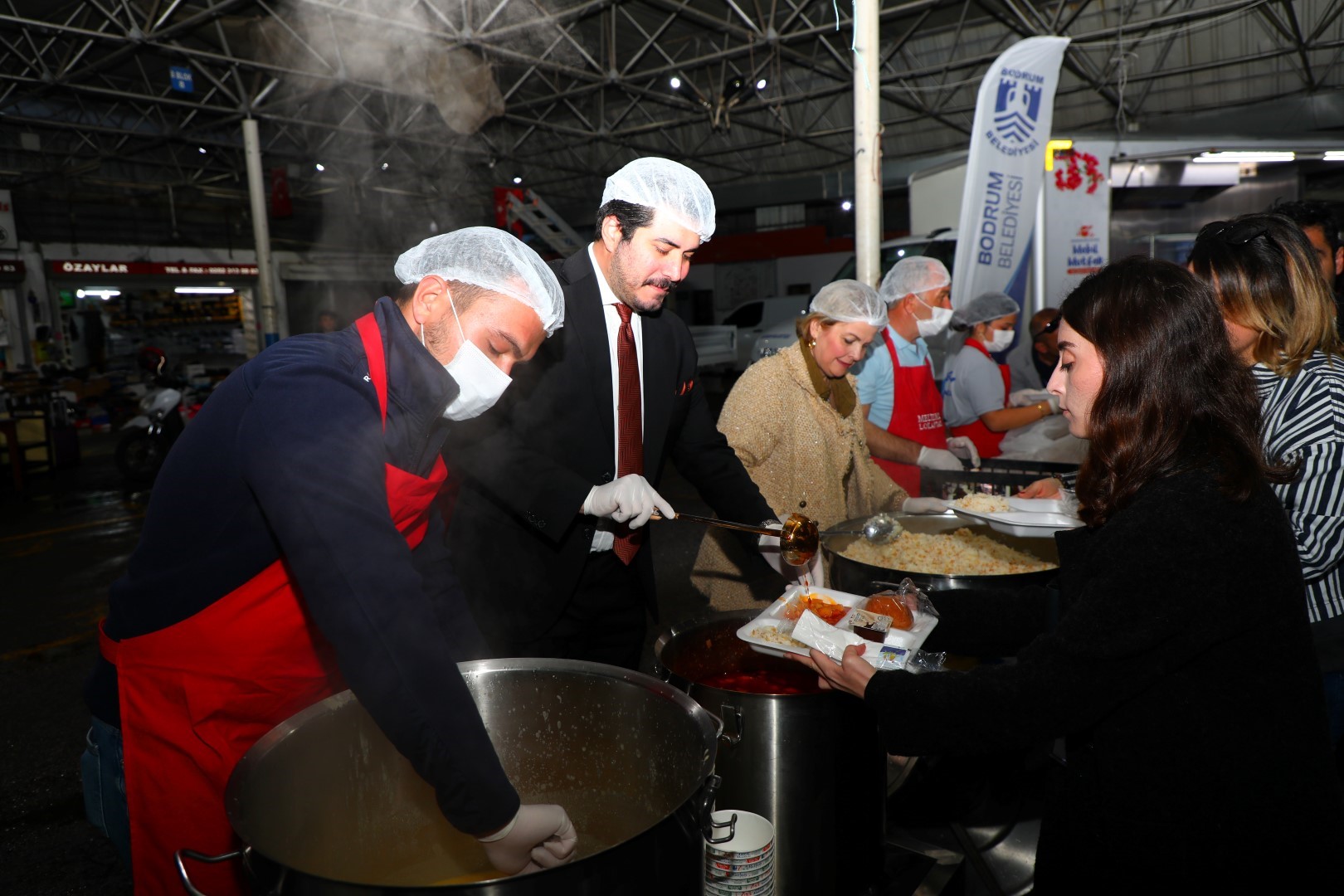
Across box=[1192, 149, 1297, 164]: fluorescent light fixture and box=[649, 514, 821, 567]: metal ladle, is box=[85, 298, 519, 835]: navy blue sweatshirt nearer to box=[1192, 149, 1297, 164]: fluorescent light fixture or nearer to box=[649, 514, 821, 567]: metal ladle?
box=[649, 514, 821, 567]: metal ladle

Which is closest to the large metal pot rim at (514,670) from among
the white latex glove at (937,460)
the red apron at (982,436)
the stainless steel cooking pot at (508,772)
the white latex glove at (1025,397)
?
the stainless steel cooking pot at (508,772)

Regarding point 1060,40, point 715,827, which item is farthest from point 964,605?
point 1060,40

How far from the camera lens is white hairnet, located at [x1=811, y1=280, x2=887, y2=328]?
315 cm

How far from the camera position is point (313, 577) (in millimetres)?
1155

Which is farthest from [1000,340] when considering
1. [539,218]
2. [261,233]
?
[539,218]

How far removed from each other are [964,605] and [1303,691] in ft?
2.21

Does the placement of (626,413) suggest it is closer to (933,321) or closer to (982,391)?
(933,321)

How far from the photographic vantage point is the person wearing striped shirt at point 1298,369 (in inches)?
72.1

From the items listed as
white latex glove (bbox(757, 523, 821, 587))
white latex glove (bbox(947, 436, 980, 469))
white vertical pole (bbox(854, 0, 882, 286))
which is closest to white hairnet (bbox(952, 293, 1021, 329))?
white vertical pole (bbox(854, 0, 882, 286))

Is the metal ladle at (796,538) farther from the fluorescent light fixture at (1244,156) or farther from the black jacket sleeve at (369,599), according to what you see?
the fluorescent light fixture at (1244,156)

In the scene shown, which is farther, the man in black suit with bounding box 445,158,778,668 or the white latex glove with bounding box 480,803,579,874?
the man in black suit with bounding box 445,158,778,668

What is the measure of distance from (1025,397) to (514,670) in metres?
4.11

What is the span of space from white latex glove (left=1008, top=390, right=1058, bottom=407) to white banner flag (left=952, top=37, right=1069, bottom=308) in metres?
0.86

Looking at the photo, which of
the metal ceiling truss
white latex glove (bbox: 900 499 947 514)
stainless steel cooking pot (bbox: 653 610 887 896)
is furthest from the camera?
the metal ceiling truss
